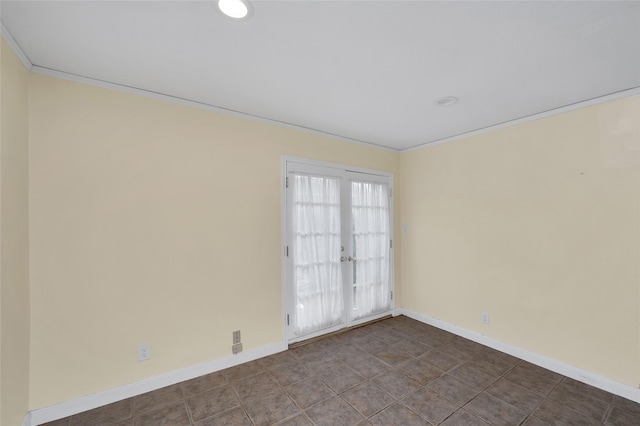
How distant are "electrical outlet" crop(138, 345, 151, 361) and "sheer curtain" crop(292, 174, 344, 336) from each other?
1.46 m

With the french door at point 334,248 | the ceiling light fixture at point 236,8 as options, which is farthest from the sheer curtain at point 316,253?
the ceiling light fixture at point 236,8

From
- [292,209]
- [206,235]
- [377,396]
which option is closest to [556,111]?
[292,209]

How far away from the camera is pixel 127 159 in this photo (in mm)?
2215

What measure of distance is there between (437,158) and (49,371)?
4435 mm

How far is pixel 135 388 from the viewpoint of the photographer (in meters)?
2.18

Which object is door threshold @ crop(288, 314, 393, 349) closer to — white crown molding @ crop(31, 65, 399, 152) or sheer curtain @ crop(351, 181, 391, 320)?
sheer curtain @ crop(351, 181, 391, 320)

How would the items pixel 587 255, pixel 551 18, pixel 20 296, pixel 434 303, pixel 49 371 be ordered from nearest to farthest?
1. pixel 551 18
2. pixel 20 296
3. pixel 49 371
4. pixel 587 255
5. pixel 434 303

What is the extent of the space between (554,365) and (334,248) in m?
2.47

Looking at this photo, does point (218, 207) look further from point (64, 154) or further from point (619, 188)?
point (619, 188)

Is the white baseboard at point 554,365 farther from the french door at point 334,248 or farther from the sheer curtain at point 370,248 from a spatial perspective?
the french door at point 334,248

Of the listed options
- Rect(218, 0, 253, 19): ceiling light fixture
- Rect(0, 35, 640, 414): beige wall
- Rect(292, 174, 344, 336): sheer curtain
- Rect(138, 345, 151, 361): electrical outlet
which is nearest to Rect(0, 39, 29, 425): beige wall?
Rect(0, 35, 640, 414): beige wall

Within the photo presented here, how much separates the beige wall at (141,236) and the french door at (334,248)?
9.3 inches

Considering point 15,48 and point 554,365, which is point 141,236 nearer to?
point 15,48

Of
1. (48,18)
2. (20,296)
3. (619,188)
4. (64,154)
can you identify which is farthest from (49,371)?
(619,188)
